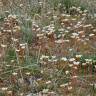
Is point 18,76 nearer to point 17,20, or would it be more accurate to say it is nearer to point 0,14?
point 17,20

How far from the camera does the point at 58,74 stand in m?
4.98

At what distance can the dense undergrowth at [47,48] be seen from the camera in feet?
16.0

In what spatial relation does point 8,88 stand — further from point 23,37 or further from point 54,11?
point 54,11

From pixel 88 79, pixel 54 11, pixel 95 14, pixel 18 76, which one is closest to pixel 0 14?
pixel 54 11

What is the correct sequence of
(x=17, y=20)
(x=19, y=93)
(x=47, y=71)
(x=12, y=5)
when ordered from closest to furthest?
(x=19, y=93)
(x=47, y=71)
(x=17, y=20)
(x=12, y=5)

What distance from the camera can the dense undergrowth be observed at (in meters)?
4.88

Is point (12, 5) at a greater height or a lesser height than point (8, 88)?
greater

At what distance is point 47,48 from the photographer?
582cm

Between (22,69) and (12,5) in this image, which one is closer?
(22,69)

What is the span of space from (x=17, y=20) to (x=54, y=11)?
0.74 meters

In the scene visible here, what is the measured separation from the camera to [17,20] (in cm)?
664

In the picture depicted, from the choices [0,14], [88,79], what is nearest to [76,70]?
[88,79]

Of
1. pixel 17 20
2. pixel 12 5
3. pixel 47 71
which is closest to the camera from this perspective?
pixel 47 71

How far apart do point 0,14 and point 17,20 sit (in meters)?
0.51
